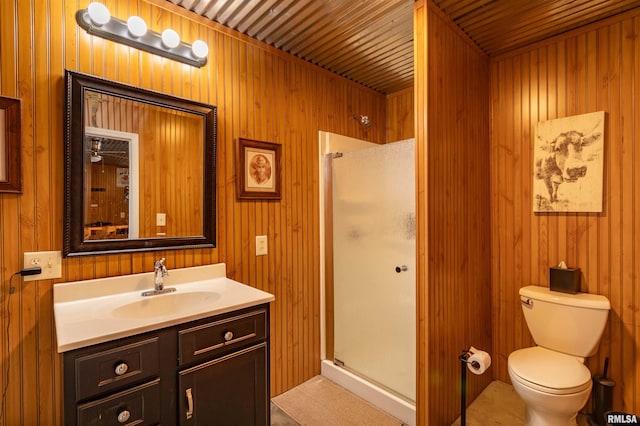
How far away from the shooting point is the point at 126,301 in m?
1.47

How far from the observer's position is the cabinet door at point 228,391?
4.17 feet

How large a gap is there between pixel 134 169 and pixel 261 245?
2.85ft

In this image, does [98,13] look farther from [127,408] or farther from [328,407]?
[328,407]

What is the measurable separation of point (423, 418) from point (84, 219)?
2.03 meters

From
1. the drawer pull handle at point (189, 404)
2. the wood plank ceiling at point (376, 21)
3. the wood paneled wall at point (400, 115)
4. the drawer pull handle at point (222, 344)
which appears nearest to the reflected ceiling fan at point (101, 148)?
the wood plank ceiling at point (376, 21)

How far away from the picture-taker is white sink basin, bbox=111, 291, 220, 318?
146cm

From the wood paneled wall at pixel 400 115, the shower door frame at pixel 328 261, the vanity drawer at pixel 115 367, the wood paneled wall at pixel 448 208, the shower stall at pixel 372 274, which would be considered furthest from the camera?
the wood paneled wall at pixel 400 115

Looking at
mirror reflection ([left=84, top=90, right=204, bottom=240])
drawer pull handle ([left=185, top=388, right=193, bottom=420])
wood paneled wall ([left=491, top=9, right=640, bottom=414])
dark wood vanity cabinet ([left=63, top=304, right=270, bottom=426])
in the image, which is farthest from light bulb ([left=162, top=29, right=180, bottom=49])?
wood paneled wall ([left=491, top=9, right=640, bottom=414])

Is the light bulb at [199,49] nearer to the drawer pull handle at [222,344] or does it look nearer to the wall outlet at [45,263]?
the wall outlet at [45,263]

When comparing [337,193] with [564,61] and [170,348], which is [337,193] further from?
[564,61]

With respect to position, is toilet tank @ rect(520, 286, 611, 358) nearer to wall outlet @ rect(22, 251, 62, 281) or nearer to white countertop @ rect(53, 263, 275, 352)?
white countertop @ rect(53, 263, 275, 352)

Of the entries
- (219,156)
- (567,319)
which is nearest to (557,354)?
(567,319)

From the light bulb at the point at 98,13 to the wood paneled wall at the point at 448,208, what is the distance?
1.56m

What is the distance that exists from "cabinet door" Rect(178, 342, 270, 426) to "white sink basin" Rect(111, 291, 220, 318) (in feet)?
0.93
